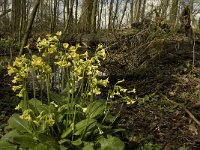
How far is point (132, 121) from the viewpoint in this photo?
4.39 metres

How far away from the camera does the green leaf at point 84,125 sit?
10.5ft

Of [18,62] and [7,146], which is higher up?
[18,62]

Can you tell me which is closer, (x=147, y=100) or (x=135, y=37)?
(x=147, y=100)

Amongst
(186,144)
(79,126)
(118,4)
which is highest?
(118,4)

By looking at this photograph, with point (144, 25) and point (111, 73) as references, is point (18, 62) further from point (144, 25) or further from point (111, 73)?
point (144, 25)

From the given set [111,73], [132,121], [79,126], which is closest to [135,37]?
[111,73]

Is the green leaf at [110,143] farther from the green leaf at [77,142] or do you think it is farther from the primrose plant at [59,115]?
the green leaf at [77,142]

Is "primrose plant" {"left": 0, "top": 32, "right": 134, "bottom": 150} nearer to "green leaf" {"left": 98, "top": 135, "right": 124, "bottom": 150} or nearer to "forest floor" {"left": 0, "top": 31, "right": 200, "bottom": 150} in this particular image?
"green leaf" {"left": 98, "top": 135, "right": 124, "bottom": 150}

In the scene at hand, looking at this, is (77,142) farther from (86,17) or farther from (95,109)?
(86,17)

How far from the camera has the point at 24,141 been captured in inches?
121

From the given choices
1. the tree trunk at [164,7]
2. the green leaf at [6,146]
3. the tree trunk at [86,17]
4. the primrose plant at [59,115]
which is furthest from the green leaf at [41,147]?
the tree trunk at [86,17]

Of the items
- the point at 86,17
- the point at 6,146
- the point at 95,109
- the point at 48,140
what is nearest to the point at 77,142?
the point at 48,140

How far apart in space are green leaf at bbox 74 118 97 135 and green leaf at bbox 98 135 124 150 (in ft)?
0.62

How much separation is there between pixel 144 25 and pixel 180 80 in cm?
154
